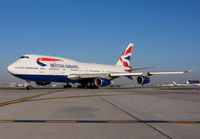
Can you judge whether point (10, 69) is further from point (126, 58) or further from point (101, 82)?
point (126, 58)

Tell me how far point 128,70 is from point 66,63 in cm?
1814

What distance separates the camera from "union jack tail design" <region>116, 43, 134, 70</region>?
165 ft

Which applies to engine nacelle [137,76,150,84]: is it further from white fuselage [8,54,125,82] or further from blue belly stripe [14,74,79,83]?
blue belly stripe [14,74,79,83]

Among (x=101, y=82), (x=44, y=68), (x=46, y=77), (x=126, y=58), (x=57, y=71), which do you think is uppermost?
(x=126, y=58)

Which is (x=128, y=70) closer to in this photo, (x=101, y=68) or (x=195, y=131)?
(x=101, y=68)

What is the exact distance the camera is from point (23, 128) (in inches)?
194

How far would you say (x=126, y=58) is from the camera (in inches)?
1991

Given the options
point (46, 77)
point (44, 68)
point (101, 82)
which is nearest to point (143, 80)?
point (101, 82)

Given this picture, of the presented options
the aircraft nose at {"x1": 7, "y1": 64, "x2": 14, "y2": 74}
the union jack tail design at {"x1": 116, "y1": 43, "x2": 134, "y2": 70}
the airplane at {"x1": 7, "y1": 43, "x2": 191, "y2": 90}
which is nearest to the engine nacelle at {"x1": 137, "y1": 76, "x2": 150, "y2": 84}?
the airplane at {"x1": 7, "y1": 43, "x2": 191, "y2": 90}

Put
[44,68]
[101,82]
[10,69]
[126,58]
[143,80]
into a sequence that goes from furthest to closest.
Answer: [126,58], [143,80], [101,82], [44,68], [10,69]

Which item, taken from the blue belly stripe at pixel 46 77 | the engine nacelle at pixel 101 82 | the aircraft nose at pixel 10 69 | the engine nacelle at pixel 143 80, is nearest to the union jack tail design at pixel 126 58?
the engine nacelle at pixel 143 80

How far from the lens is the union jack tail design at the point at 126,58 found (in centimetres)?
5020

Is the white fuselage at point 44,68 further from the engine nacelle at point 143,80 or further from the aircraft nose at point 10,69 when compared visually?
the engine nacelle at point 143,80

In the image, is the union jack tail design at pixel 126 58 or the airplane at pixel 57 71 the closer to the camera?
the airplane at pixel 57 71
